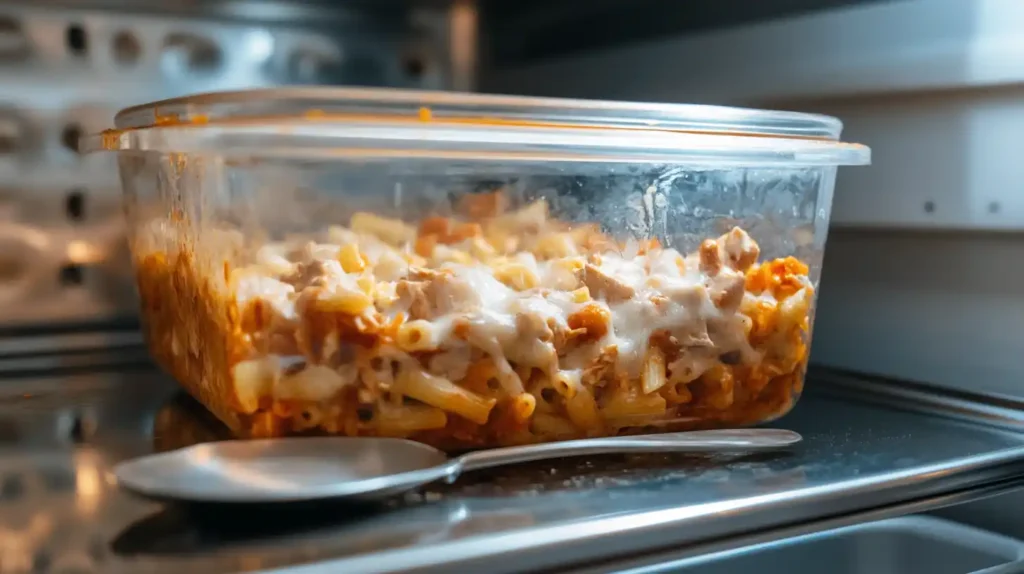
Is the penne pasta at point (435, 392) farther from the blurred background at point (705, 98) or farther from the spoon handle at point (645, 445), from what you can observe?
the blurred background at point (705, 98)

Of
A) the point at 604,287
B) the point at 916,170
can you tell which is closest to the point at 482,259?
the point at 604,287

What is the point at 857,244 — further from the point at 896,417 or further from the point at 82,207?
the point at 82,207

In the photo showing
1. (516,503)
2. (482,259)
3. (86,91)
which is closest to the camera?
(516,503)

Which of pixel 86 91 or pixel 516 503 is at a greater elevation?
pixel 86 91

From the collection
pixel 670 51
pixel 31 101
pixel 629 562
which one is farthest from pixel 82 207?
pixel 629 562

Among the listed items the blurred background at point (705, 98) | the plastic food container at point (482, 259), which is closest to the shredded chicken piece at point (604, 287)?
the plastic food container at point (482, 259)

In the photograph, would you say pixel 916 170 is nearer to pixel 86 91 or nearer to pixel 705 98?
pixel 705 98

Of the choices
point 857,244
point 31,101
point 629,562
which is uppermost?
point 31,101

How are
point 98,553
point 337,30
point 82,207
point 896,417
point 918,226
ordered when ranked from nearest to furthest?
point 98,553, point 896,417, point 918,226, point 82,207, point 337,30
